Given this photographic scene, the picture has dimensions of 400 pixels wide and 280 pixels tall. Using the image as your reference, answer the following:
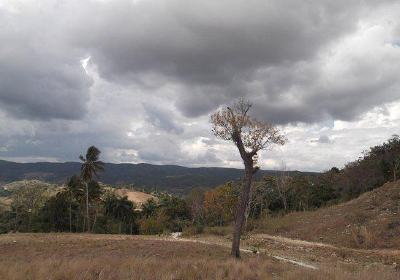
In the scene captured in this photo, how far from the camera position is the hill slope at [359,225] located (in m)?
26.2

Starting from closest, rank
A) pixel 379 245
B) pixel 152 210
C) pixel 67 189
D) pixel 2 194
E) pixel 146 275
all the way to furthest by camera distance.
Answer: pixel 146 275, pixel 379 245, pixel 67 189, pixel 152 210, pixel 2 194

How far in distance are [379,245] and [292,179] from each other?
43913 mm

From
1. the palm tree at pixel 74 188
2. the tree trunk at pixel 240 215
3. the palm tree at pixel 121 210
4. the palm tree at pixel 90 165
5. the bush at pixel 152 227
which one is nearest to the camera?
the tree trunk at pixel 240 215

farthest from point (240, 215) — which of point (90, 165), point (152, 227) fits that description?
point (152, 227)

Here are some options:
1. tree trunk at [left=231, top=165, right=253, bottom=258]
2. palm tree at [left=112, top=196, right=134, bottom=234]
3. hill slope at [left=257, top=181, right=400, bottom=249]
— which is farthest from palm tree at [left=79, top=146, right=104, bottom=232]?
tree trunk at [left=231, top=165, right=253, bottom=258]

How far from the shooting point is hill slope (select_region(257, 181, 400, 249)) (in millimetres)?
26219

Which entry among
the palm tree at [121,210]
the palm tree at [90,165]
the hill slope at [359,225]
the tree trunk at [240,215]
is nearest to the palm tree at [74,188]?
the palm tree at [90,165]

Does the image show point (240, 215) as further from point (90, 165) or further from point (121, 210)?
point (121, 210)

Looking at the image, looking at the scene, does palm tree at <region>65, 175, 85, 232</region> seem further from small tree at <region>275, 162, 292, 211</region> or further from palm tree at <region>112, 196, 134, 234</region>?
small tree at <region>275, 162, 292, 211</region>

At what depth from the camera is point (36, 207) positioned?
7119 centimetres

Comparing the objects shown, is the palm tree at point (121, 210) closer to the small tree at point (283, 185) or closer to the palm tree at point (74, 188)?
the palm tree at point (74, 188)

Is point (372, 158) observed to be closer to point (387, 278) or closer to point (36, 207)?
point (387, 278)

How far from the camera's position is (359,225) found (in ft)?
99.5

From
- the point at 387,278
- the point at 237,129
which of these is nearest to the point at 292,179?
the point at 237,129
